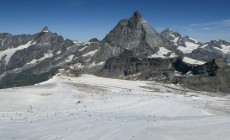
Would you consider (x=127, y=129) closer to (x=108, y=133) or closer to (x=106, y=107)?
(x=108, y=133)

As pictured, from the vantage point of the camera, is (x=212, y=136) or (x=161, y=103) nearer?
(x=212, y=136)

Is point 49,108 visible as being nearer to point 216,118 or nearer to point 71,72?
point 216,118

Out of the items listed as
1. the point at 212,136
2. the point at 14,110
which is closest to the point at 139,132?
the point at 212,136

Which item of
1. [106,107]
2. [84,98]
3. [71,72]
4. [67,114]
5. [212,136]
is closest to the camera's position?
[212,136]

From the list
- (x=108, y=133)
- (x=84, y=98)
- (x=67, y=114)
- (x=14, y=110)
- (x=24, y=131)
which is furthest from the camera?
(x=84, y=98)

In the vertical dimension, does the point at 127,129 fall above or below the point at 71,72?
below

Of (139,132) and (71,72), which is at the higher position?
(71,72)

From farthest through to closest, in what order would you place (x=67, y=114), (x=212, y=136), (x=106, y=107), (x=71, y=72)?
(x=71, y=72) → (x=106, y=107) → (x=67, y=114) → (x=212, y=136)

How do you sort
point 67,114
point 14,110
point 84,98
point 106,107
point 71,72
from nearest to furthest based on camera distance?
1. point 67,114
2. point 14,110
3. point 106,107
4. point 84,98
5. point 71,72

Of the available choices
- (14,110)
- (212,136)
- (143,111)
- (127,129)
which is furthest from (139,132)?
→ (14,110)
